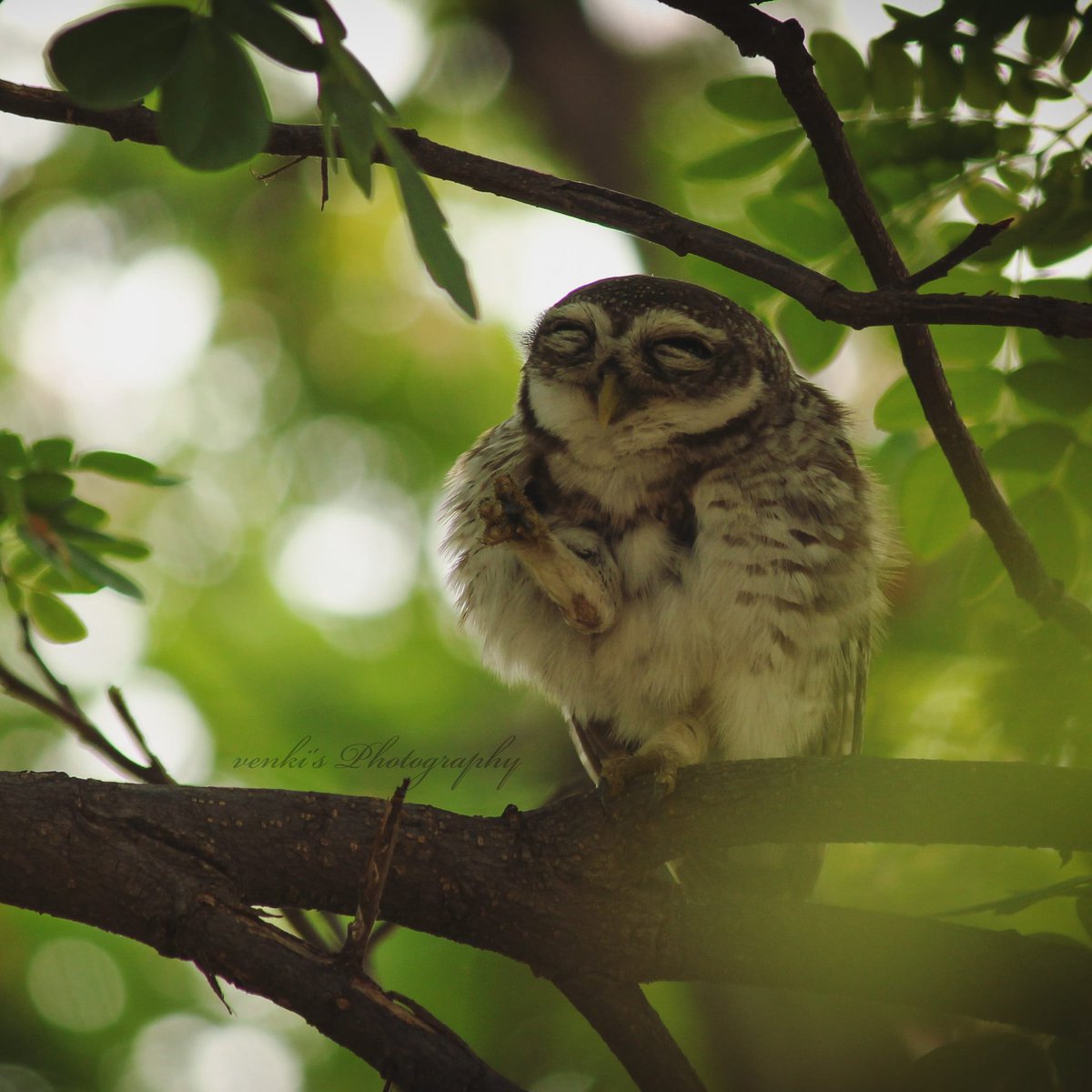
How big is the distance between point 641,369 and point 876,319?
110cm

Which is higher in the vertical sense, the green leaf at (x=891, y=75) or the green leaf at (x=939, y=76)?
the green leaf at (x=891, y=75)

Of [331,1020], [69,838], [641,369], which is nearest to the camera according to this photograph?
[331,1020]

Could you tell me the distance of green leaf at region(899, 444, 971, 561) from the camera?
2621mm

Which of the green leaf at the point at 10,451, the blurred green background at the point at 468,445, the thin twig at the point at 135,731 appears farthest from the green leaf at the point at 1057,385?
the green leaf at the point at 10,451

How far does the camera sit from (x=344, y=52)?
125 cm

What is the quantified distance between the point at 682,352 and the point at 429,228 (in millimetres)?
1573

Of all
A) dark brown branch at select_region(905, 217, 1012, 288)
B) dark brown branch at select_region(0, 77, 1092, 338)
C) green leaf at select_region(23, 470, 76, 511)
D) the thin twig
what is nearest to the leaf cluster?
dark brown branch at select_region(0, 77, 1092, 338)

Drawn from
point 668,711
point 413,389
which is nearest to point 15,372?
point 413,389

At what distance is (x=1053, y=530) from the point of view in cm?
248

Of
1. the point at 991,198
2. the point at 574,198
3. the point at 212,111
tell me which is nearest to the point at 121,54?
the point at 212,111

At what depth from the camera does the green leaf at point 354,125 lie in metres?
1.22

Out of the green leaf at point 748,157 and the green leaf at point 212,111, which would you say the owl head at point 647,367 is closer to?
the green leaf at point 748,157

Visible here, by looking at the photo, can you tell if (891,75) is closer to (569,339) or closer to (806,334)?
(806,334)

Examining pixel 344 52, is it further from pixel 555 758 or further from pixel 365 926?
pixel 555 758
